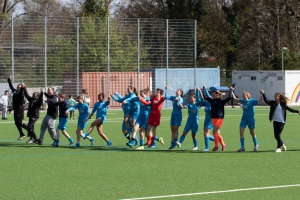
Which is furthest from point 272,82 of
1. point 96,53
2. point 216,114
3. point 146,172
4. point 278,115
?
point 146,172

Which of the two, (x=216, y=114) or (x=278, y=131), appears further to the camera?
(x=278, y=131)

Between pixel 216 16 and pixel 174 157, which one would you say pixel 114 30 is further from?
pixel 174 157

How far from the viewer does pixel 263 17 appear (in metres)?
66.4

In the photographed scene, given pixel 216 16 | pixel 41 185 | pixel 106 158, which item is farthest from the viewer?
pixel 216 16

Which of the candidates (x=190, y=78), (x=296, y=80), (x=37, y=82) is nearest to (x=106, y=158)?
(x=37, y=82)

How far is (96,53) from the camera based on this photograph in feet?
160

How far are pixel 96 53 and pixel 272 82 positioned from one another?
49.5 ft

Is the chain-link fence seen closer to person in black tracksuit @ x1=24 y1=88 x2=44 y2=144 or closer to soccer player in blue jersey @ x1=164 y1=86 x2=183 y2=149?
person in black tracksuit @ x1=24 y1=88 x2=44 y2=144

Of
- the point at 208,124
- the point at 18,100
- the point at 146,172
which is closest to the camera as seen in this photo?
the point at 146,172

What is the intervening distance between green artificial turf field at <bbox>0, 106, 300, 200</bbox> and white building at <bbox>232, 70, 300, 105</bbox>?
32133mm

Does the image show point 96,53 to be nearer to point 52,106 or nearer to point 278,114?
point 52,106

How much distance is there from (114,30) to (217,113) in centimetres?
3111

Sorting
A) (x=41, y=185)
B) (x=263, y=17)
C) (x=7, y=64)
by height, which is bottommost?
(x=41, y=185)

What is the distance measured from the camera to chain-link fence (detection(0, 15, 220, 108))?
46750 millimetres
